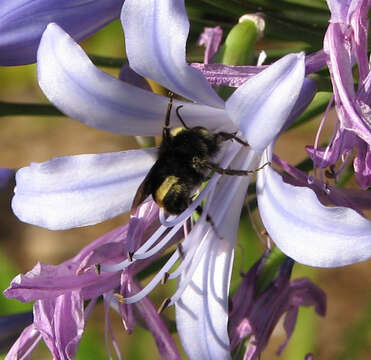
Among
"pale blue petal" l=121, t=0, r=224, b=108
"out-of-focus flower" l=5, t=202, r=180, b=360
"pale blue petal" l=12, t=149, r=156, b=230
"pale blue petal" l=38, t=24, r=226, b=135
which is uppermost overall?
"pale blue petal" l=121, t=0, r=224, b=108

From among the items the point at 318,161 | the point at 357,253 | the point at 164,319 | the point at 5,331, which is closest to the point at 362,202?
the point at 318,161

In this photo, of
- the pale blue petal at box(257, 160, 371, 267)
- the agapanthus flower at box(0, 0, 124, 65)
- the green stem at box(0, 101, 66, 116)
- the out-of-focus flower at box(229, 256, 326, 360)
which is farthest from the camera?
the green stem at box(0, 101, 66, 116)

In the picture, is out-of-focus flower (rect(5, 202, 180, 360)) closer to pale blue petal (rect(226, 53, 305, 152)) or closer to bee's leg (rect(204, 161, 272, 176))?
bee's leg (rect(204, 161, 272, 176))

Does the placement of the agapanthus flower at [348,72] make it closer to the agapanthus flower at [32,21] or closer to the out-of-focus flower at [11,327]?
the agapanthus flower at [32,21]

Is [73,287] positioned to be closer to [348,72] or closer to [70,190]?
[70,190]

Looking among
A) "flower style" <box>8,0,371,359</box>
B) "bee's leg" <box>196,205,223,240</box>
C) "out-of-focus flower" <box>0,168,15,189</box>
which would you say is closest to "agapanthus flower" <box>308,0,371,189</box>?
"flower style" <box>8,0,371,359</box>
